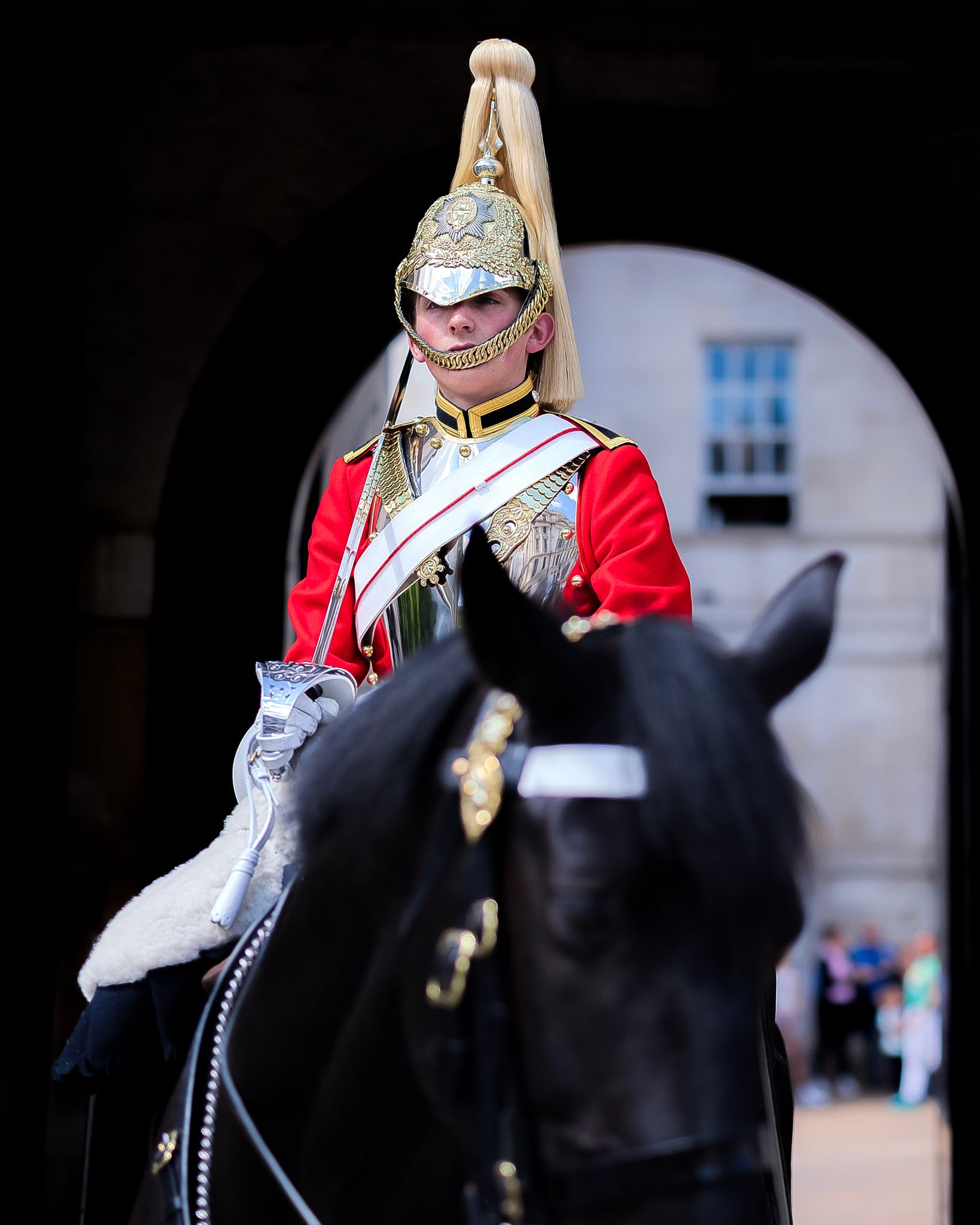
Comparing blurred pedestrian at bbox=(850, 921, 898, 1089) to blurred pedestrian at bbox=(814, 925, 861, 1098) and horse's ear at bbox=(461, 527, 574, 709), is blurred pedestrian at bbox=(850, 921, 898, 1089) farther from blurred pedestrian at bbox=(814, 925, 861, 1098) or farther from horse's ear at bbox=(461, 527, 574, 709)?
horse's ear at bbox=(461, 527, 574, 709)

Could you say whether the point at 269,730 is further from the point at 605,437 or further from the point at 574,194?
the point at 574,194

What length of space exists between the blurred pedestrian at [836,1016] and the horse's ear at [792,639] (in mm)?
15079

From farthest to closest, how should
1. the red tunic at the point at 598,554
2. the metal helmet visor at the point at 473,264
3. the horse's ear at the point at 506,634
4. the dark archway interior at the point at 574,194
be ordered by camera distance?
the dark archway interior at the point at 574,194, the metal helmet visor at the point at 473,264, the red tunic at the point at 598,554, the horse's ear at the point at 506,634

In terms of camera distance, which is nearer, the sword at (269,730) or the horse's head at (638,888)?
the horse's head at (638,888)

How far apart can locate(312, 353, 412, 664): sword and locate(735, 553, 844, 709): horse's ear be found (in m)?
1.14

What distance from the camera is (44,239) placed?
17.1 ft

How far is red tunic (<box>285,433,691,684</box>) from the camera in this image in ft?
8.39

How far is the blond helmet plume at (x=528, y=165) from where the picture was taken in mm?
2896

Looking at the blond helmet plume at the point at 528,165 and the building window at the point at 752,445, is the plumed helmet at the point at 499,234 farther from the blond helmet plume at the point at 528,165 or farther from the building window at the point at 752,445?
the building window at the point at 752,445

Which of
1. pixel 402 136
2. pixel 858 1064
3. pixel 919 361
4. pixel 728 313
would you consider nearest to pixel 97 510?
pixel 402 136

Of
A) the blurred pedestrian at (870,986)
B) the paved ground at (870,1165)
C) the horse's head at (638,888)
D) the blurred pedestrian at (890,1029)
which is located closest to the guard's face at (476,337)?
the horse's head at (638,888)

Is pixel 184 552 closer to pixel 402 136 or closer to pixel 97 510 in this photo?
pixel 97 510

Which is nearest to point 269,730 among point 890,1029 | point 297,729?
point 297,729

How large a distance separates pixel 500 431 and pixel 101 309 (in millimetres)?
3171
